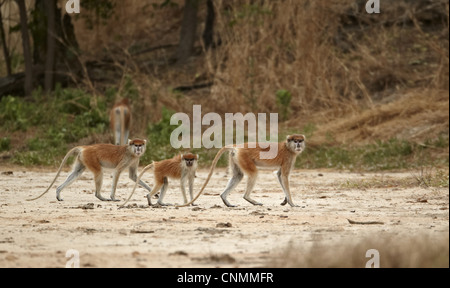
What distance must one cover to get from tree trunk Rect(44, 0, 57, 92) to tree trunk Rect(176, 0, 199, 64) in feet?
15.0

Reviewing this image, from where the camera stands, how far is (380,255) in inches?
264

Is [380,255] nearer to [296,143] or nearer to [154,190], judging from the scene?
[296,143]

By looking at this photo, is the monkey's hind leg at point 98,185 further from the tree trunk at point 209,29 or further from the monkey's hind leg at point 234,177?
the tree trunk at point 209,29

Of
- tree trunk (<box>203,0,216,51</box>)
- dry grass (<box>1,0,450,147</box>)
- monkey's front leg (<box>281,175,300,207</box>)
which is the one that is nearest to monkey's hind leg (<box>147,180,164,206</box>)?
monkey's front leg (<box>281,175,300,207</box>)

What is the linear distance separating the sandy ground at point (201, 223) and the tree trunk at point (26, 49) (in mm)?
8665

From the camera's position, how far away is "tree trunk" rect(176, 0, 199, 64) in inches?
1032

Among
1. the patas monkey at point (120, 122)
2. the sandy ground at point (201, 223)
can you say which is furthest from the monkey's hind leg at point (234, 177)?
the patas monkey at point (120, 122)

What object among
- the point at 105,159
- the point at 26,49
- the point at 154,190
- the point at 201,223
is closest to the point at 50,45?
the point at 26,49

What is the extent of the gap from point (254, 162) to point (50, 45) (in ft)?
40.5

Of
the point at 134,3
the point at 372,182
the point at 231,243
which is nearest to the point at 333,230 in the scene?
the point at 231,243

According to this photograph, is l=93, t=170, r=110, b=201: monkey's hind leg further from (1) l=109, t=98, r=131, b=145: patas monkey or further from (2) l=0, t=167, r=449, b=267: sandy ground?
(1) l=109, t=98, r=131, b=145: patas monkey

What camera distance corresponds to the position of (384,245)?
678 centimetres

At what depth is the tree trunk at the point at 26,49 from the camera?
2208 cm
